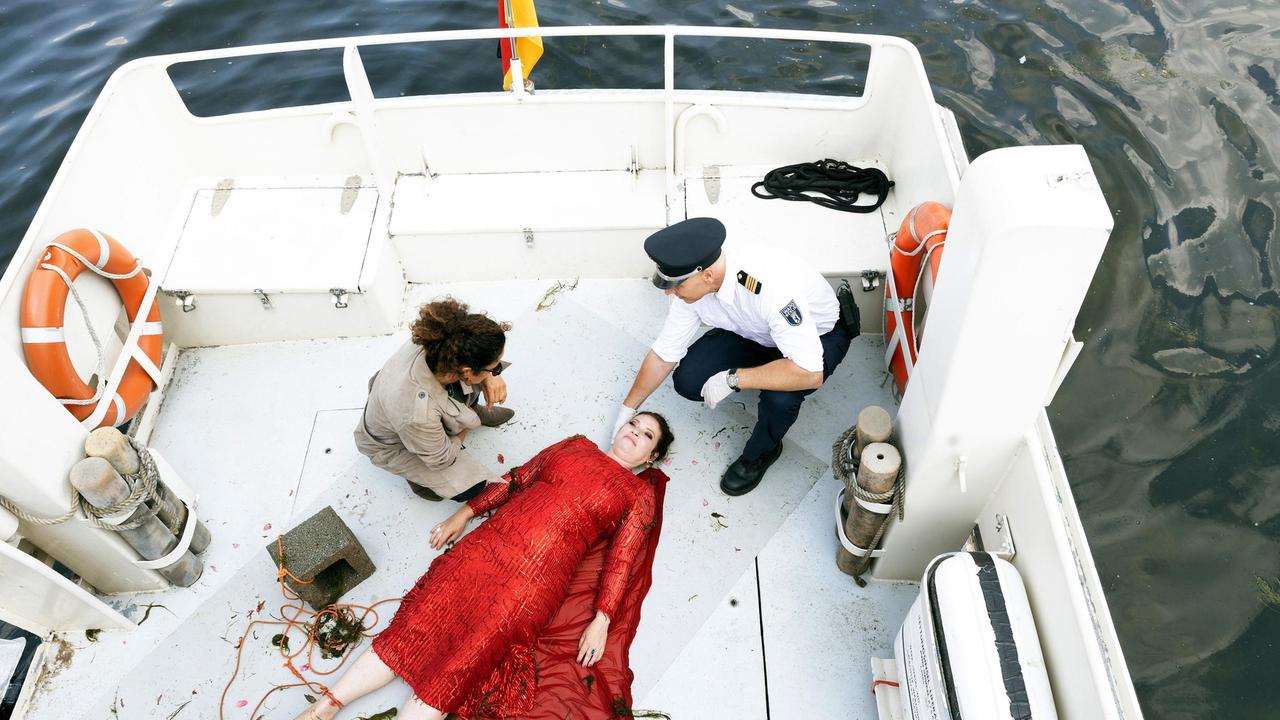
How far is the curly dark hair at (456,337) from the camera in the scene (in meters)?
2.55

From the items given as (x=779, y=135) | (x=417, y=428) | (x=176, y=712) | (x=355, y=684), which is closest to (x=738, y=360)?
(x=417, y=428)

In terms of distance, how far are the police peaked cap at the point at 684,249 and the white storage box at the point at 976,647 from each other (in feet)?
4.02

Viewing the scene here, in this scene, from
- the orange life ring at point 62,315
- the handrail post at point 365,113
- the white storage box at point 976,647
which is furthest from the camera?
the handrail post at point 365,113

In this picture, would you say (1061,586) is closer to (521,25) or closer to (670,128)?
(670,128)

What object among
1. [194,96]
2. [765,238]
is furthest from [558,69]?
[765,238]

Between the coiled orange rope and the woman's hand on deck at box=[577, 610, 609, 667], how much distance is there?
78 centimetres

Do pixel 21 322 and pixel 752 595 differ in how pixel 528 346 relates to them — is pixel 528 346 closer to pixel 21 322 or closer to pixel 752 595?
pixel 752 595

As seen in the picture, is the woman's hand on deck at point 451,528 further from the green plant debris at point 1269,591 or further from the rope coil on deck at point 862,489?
the green plant debris at point 1269,591

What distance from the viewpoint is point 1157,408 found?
177 inches

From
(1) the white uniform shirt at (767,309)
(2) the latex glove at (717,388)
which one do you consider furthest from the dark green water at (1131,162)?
(2) the latex glove at (717,388)

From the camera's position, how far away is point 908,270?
3246 mm

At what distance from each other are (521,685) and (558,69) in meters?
5.64

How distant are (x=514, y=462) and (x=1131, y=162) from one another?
200 inches

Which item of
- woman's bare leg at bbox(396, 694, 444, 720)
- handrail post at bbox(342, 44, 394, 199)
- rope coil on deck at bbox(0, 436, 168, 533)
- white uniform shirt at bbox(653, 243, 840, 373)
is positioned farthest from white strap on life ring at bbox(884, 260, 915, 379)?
rope coil on deck at bbox(0, 436, 168, 533)
